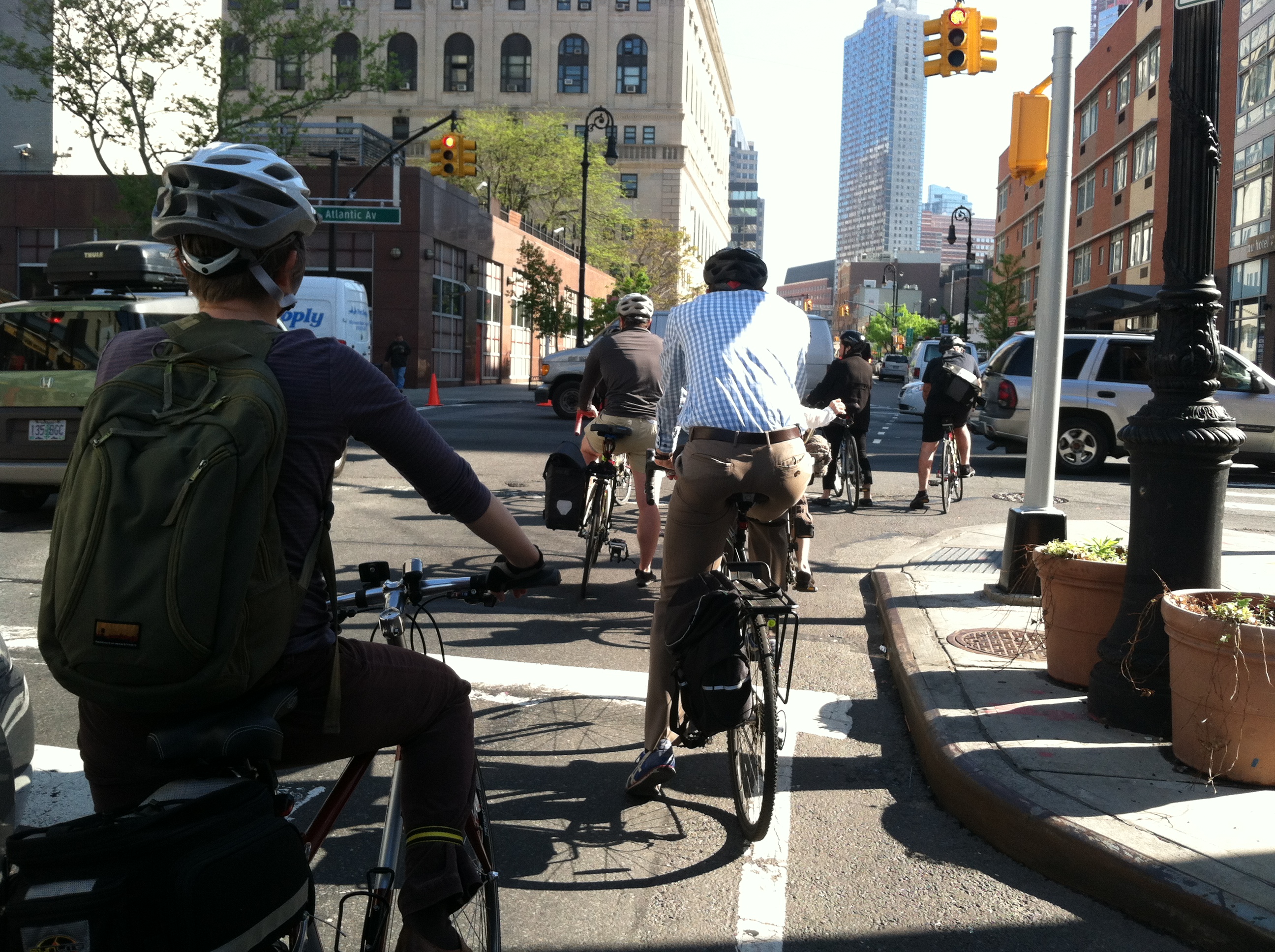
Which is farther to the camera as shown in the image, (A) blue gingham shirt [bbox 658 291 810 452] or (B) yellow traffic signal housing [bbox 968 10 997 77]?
(B) yellow traffic signal housing [bbox 968 10 997 77]

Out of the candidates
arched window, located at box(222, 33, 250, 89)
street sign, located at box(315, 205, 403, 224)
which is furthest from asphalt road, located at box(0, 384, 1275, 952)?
arched window, located at box(222, 33, 250, 89)

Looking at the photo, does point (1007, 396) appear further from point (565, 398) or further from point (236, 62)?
point (236, 62)

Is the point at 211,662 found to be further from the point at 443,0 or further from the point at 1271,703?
the point at 443,0

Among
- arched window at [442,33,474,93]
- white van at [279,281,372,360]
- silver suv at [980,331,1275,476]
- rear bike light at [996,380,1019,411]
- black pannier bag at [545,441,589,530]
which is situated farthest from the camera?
arched window at [442,33,474,93]

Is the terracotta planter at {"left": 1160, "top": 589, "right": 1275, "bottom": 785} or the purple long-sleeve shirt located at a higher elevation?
the purple long-sleeve shirt

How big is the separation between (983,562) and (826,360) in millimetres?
12963

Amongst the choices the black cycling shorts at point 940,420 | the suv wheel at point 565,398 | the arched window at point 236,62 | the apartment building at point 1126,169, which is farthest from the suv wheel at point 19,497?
the apartment building at point 1126,169

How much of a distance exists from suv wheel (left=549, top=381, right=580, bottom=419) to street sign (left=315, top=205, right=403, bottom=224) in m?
4.63

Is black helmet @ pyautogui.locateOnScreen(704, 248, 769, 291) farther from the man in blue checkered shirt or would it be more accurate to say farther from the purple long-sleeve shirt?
the purple long-sleeve shirt

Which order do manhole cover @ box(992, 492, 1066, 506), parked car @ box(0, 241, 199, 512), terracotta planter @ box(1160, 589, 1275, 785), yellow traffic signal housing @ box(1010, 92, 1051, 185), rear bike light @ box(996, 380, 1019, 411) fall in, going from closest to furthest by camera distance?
terracotta planter @ box(1160, 589, 1275, 785)
yellow traffic signal housing @ box(1010, 92, 1051, 185)
parked car @ box(0, 241, 199, 512)
manhole cover @ box(992, 492, 1066, 506)
rear bike light @ box(996, 380, 1019, 411)

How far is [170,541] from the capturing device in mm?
1757

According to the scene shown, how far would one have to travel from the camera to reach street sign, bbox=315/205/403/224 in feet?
76.1

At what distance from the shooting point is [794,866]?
3787mm

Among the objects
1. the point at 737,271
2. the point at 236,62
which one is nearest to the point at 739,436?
the point at 737,271
